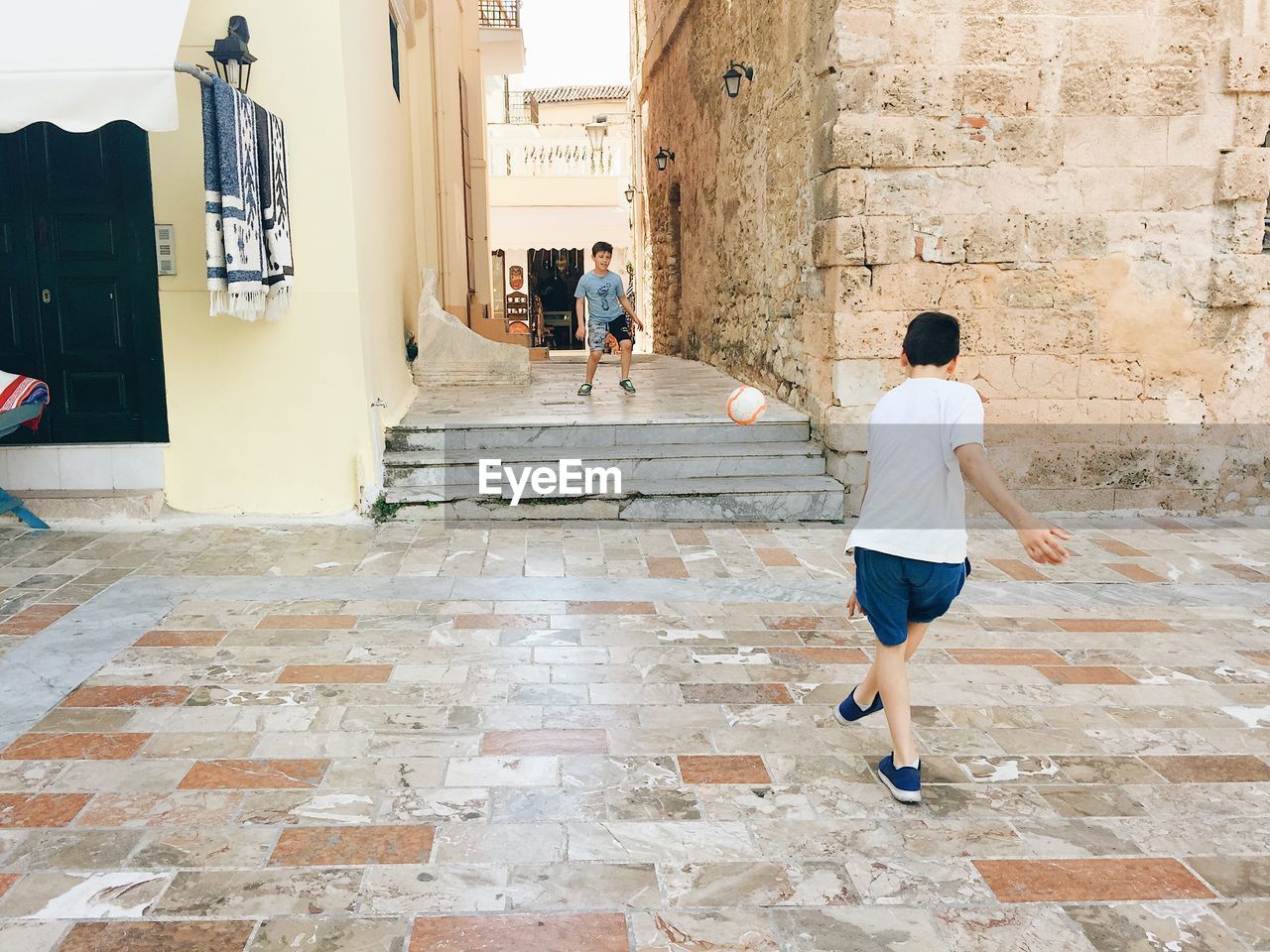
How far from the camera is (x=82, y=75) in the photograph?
4285 millimetres

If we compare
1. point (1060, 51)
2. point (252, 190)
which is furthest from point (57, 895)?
point (1060, 51)

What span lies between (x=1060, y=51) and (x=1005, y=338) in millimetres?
1856

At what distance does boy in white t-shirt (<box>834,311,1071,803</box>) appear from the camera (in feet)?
9.04

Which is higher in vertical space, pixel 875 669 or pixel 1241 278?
pixel 1241 278

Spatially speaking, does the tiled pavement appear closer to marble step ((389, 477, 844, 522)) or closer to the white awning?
marble step ((389, 477, 844, 522))

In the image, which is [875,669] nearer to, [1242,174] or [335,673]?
[335,673]

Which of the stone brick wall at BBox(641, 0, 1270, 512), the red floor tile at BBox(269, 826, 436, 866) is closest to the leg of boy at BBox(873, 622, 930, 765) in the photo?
the red floor tile at BBox(269, 826, 436, 866)

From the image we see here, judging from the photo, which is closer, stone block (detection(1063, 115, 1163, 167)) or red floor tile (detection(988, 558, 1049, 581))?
red floor tile (detection(988, 558, 1049, 581))

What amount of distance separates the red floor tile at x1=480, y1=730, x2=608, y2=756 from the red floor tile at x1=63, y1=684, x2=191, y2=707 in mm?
1210

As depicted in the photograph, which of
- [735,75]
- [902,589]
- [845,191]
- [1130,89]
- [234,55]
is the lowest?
[902,589]

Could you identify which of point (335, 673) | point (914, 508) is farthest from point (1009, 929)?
point (335, 673)

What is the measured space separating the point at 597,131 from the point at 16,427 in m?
22.6

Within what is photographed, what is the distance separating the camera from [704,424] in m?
7.18

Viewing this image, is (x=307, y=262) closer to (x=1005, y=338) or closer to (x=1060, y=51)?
(x=1005, y=338)
